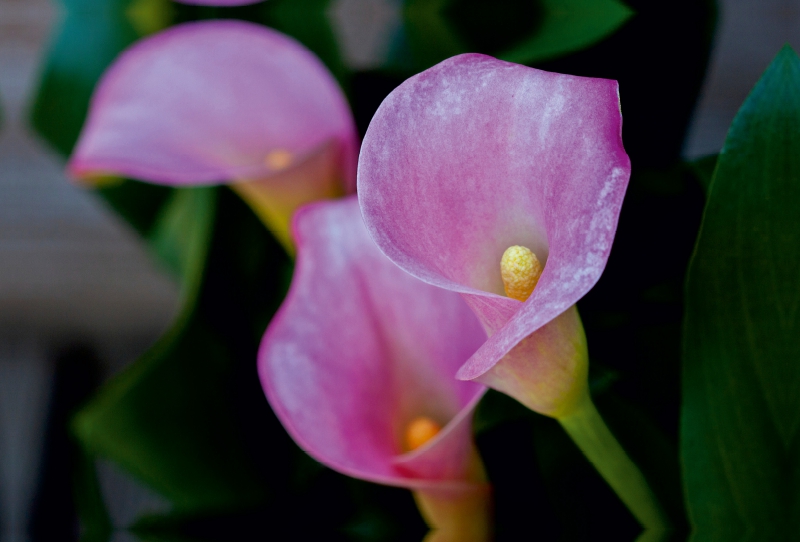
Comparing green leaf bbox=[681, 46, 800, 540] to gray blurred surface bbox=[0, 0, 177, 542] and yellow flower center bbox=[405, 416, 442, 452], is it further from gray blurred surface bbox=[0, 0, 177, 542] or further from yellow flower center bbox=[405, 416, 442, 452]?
gray blurred surface bbox=[0, 0, 177, 542]

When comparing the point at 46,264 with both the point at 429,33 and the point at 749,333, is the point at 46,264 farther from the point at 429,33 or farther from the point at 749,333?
the point at 749,333

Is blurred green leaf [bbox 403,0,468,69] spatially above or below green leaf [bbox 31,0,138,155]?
above

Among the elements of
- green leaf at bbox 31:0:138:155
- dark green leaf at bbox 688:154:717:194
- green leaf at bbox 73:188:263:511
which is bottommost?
green leaf at bbox 73:188:263:511

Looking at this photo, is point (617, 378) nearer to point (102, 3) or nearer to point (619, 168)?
point (619, 168)

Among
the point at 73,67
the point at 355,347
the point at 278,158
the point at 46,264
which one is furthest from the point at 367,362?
the point at 46,264

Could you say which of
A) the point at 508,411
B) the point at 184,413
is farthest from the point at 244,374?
the point at 508,411

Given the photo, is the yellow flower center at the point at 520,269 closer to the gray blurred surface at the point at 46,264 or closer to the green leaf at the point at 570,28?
the green leaf at the point at 570,28

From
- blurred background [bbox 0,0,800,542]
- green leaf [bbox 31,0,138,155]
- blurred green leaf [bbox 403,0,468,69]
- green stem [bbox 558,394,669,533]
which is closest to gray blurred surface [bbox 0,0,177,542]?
blurred background [bbox 0,0,800,542]
